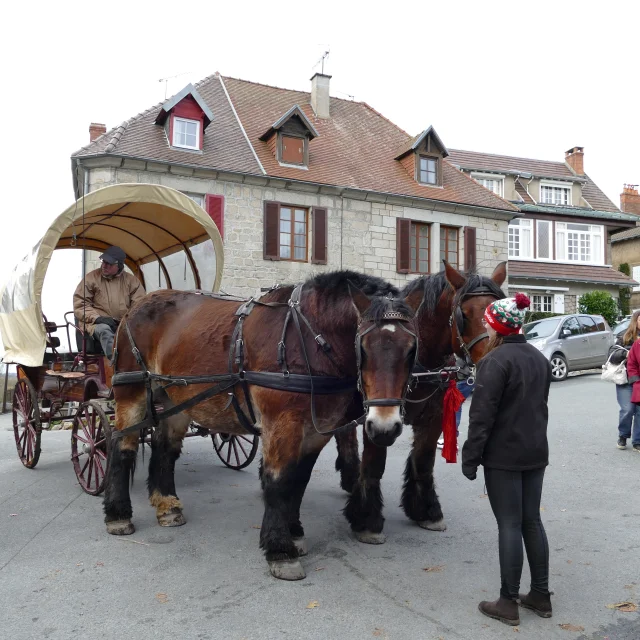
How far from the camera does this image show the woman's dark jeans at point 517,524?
313cm

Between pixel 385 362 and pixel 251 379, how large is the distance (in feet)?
3.54

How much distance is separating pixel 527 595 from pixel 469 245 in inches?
736

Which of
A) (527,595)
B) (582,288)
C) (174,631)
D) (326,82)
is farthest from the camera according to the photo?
(582,288)

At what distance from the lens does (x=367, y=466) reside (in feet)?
14.7

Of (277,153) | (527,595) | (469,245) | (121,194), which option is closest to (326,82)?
(277,153)

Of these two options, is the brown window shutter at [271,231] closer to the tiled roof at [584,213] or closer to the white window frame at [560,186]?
the tiled roof at [584,213]

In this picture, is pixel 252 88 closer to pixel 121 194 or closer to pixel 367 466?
pixel 121 194

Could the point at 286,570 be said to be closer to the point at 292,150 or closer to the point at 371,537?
the point at 371,537

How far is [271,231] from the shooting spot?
18.0m

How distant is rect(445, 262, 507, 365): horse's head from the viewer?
13.4 feet

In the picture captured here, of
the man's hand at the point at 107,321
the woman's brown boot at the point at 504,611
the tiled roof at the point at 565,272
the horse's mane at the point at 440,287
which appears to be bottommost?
the woman's brown boot at the point at 504,611

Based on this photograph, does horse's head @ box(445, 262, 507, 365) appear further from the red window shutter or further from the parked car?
the red window shutter

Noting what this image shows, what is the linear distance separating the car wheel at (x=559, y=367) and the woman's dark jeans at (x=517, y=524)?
41.5 feet

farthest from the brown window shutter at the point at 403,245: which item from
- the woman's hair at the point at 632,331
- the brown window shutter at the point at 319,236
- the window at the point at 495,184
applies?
the woman's hair at the point at 632,331
